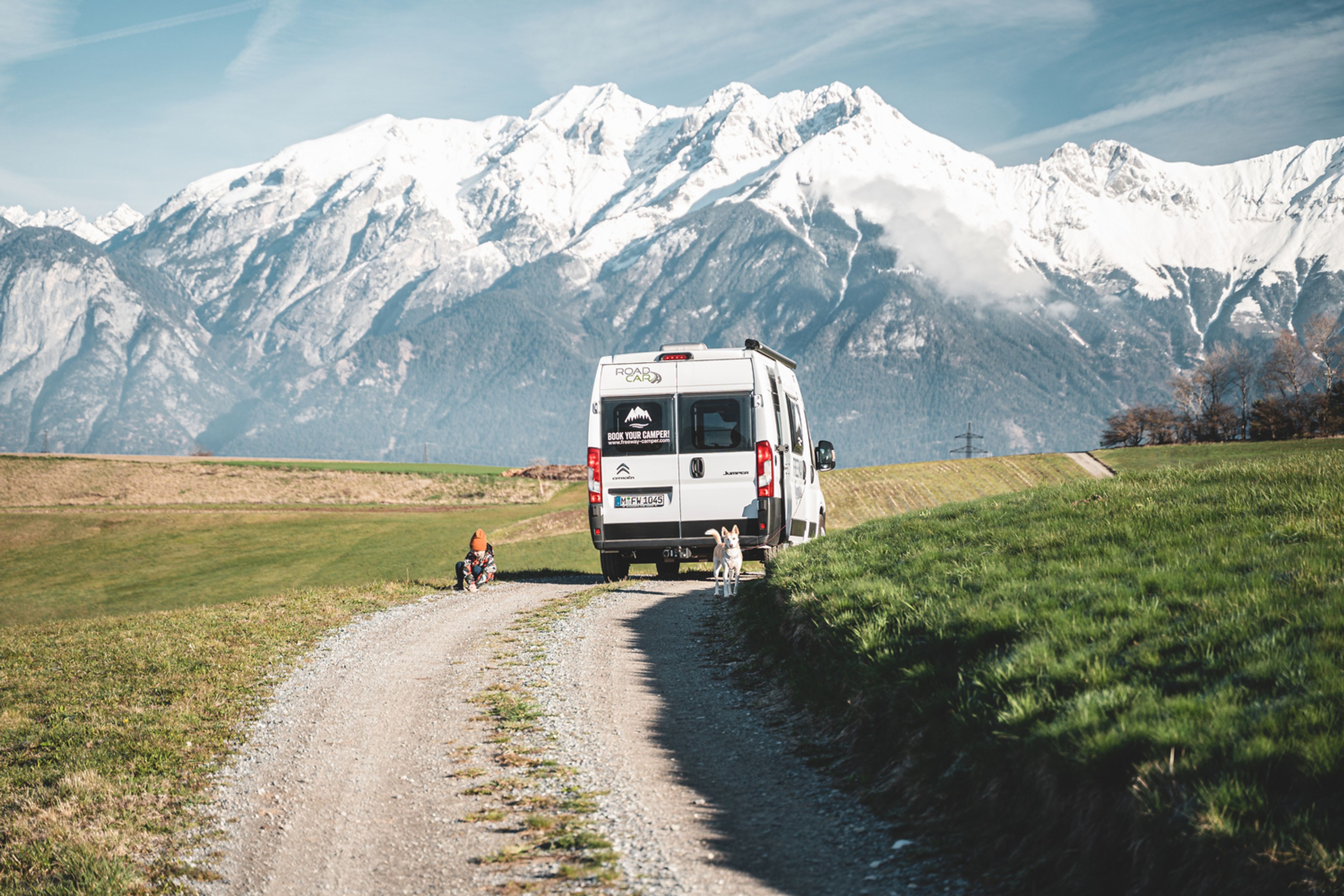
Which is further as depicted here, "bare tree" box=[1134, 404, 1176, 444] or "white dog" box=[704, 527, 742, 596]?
"bare tree" box=[1134, 404, 1176, 444]

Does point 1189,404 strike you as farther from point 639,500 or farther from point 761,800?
point 761,800

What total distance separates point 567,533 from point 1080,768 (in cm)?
4992

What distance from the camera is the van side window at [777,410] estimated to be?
19.5m

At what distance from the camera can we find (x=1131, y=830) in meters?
5.29

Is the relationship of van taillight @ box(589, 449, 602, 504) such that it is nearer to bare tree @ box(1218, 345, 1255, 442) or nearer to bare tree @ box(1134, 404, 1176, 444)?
bare tree @ box(1218, 345, 1255, 442)

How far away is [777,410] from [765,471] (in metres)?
1.50

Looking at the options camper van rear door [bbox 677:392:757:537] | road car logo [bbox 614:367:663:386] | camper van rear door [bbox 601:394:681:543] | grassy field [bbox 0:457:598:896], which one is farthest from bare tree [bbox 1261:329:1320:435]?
road car logo [bbox 614:367:663:386]

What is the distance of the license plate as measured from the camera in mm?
19234

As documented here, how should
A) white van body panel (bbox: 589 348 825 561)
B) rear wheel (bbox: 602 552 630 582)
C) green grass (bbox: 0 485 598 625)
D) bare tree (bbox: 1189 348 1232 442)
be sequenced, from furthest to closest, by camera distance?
bare tree (bbox: 1189 348 1232 442) → green grass (bbox: 0 485 598 625) → rear wheel (bbox: 602 552 630 582) → white van body panel (bbox: 589 348 825 561)

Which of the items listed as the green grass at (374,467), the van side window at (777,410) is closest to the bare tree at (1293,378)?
the green grass at (374,467)

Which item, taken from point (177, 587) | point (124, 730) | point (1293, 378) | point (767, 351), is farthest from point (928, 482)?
point (124, 730)

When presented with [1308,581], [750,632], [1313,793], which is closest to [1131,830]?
[1313,793]

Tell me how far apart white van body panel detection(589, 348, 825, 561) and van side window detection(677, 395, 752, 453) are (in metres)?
0.01

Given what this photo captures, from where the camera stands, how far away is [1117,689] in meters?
6.45
